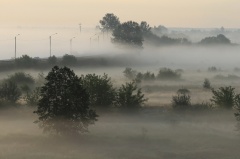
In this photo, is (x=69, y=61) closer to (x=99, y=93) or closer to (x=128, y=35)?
(x=128, y=35)

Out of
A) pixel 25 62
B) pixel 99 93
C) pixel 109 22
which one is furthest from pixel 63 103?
pixel 109 22

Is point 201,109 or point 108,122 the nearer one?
point 108,122

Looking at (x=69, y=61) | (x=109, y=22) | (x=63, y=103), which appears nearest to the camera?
(x=63, y=103)

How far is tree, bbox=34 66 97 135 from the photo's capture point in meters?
21.9

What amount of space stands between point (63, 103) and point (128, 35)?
11861 cm

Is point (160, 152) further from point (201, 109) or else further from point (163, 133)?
point (201, 109)

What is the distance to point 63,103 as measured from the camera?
72.3ft

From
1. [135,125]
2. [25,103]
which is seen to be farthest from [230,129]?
[25,103]

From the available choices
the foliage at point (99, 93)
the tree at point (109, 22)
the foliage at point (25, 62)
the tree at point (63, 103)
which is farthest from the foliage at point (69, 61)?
the tree at point (109, 22)

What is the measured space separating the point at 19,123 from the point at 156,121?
9.78 meters

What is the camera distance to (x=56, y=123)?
21812 millimetres

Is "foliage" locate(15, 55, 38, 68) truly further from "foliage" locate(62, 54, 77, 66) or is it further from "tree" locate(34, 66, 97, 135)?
"tree" locate(34, 66, 97, 135)

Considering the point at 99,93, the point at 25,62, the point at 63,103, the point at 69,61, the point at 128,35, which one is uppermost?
the point at 128,35

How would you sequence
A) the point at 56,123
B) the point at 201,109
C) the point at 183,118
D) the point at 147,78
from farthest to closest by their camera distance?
the point at 147,78 → the point at 201,109 → the point at 183,118 → the point at 56,123
